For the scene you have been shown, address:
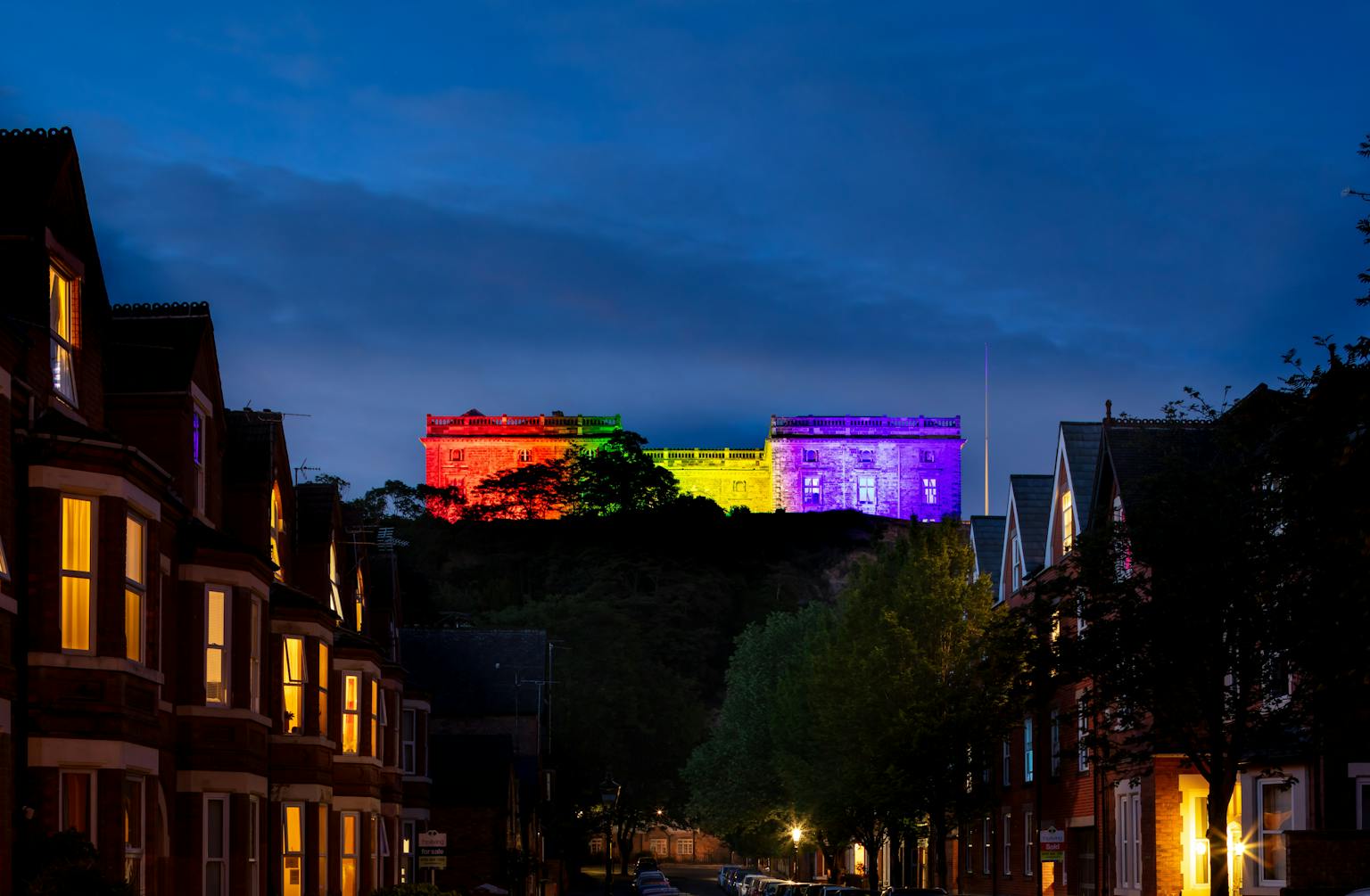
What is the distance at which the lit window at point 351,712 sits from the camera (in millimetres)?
38688

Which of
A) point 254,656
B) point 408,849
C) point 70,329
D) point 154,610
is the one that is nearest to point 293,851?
point 254,656

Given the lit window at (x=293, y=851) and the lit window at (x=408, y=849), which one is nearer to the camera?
the lit window at (x=293, y=851)

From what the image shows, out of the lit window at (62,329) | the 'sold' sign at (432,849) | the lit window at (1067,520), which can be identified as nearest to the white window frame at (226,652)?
the lit window at (62,329)

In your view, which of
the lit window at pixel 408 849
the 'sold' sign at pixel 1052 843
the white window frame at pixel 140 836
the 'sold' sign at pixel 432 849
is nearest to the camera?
the white window frame at pixel 140 836

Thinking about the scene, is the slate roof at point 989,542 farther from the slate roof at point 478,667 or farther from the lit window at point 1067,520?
the slate roof at point 478,667

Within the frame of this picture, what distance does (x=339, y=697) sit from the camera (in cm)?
3809

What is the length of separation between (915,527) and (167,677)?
103 ft

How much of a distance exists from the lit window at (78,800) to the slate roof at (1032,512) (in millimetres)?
36806

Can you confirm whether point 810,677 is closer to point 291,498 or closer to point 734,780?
point 734,780

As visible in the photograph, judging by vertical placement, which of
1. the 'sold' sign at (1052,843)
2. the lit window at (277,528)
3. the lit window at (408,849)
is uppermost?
the lit window at (277,528)

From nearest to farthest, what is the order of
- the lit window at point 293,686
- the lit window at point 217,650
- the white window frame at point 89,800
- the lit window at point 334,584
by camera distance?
the white window frame at point 89,800, the lit window at point 217,650, the lit window at point 293,686, the lit window at point 334,584

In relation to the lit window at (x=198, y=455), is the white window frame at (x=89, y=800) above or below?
below

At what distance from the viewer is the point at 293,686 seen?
32031 mm

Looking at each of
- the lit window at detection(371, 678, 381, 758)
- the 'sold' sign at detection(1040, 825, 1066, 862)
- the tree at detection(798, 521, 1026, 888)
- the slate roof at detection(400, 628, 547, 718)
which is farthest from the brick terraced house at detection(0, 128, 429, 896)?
the slate roof at detection(400, 628, 547, 718)
